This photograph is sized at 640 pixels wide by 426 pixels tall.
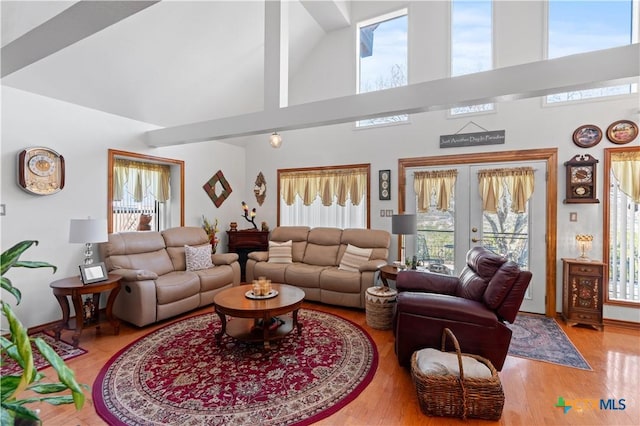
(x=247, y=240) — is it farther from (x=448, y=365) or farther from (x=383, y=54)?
(x=448, y=365)

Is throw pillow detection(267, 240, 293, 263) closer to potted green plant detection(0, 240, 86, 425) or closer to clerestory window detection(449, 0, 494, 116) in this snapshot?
clerestory window detection(449, 0, 494, 116)

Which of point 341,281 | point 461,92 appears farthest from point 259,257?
point 461,92

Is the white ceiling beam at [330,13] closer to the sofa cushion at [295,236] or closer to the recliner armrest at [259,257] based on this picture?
the sofa cushion at [295,236]

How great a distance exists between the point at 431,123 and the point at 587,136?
182cm

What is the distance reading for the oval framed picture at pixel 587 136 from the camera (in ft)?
11.6

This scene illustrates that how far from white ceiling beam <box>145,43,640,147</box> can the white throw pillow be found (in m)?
2.05

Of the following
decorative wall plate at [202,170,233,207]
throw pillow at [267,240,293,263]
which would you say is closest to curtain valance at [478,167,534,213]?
throw pillow at [267,240,293,263]

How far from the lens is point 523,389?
226 centimetres

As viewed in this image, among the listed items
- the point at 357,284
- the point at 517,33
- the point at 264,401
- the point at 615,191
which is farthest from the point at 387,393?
the point at 517,33

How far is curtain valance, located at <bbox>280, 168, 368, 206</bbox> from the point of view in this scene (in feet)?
16.2

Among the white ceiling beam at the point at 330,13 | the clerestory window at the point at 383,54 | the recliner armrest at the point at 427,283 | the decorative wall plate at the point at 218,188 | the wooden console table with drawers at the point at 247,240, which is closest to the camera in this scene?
the recliner armrest at the point at 427,283


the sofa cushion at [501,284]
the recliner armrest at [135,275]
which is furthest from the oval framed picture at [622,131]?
the recliner armrest at [135,275]

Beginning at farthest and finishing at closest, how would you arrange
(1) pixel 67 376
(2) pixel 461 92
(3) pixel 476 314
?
(2) pixel 461 92 → (3) pixel 476 314 → (1) pixel 67 376

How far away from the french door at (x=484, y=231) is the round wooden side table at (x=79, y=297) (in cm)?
384
